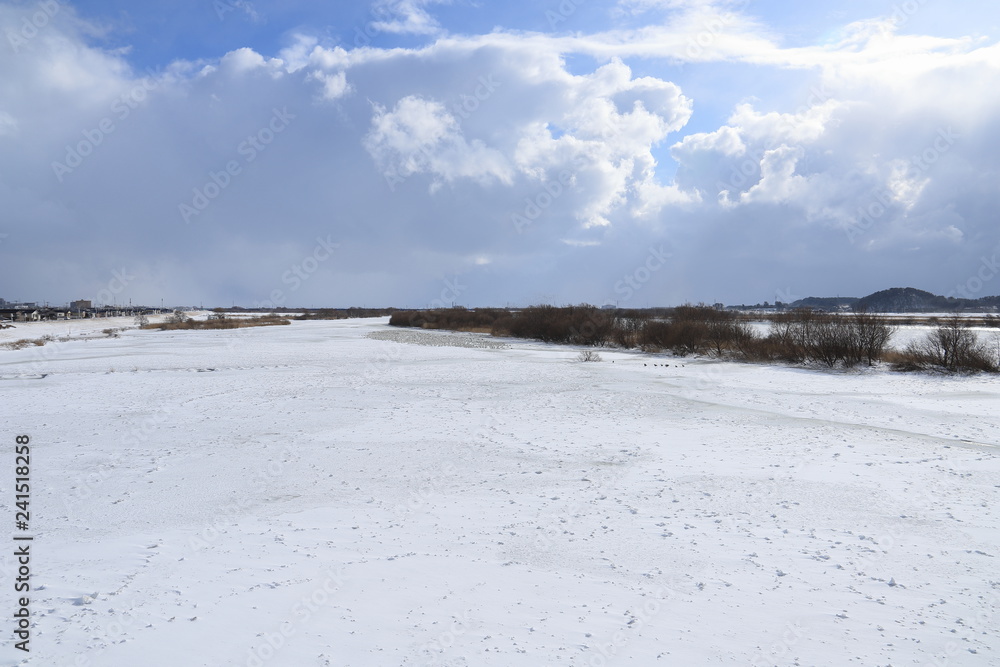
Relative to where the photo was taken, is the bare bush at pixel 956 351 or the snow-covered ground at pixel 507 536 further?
the bare bush at pixel 956 351

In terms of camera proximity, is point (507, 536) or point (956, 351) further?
point (956, 351)

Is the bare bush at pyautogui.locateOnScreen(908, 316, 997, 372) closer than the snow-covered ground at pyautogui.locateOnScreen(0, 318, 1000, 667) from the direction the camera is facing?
No

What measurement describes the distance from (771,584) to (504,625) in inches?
96.1

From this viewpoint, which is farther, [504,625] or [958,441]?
[958,441]

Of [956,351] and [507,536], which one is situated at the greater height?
[956,351]

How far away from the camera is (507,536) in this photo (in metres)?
6.29

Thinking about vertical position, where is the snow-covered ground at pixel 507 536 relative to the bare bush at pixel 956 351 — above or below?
below

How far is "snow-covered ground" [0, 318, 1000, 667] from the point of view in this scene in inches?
171

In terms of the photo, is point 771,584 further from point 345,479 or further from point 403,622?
point 345,479

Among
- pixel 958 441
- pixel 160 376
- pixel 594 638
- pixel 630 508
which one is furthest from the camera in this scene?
pixel 160 376

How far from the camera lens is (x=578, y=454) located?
31.9ft

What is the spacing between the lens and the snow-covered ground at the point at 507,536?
4344 mm

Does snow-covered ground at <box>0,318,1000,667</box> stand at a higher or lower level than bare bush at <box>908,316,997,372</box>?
lower

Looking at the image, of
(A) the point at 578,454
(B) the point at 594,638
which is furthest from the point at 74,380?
(B) the point at 594,638
